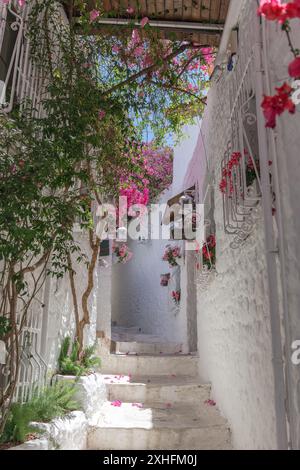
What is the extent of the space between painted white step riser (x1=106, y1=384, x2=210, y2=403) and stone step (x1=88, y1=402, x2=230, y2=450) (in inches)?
23.9

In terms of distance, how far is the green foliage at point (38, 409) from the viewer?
318 cm

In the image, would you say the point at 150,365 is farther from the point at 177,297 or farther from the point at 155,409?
the point at 177,297

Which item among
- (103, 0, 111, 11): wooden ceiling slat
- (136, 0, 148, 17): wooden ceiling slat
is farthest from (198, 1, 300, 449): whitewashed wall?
(103, 0, 111, 11): wooden ceiling slat

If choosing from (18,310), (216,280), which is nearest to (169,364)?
(216,280)

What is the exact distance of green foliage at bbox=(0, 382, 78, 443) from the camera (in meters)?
3.18

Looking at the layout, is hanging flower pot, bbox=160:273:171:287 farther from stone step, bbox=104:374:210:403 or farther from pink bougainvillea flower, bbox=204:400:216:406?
pink bougainvillea flower, bbox=204:400:216:406

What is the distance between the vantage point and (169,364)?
6645mm

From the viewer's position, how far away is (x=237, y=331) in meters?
3.95

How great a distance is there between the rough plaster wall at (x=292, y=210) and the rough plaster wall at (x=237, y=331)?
441 millimetres

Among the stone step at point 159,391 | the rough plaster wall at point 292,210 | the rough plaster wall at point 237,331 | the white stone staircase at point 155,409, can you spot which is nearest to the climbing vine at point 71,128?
the rough plaster wall at point 237,331

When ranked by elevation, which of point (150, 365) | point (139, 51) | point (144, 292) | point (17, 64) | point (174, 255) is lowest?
point (150, 365)

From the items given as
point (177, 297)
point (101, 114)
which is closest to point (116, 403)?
point (101, 114)

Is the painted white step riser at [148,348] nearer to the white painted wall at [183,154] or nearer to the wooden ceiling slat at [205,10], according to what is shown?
the white painted wall at [183,154]

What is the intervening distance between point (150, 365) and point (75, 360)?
1759 millimetres
